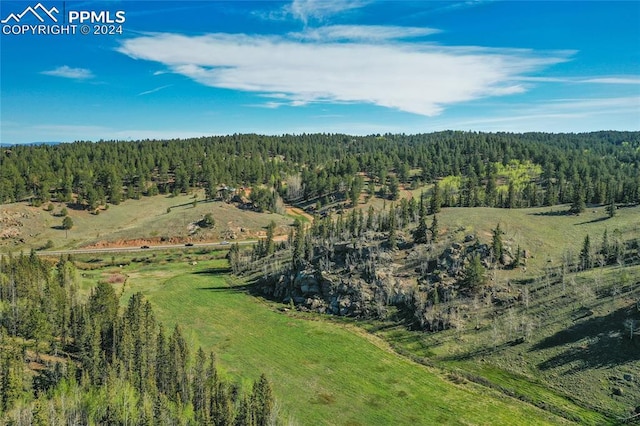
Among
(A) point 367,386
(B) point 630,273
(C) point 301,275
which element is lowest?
(A) point 367,386

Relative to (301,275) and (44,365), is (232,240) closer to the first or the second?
(301,275)

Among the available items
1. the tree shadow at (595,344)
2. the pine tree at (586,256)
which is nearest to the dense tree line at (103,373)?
the tree shadow at (595,344)


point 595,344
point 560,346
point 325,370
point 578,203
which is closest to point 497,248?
point 560,346

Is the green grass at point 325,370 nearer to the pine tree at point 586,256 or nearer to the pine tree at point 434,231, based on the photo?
the pine tree at point 434,231

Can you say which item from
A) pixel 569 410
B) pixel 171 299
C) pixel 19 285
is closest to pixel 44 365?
pixel 19 285

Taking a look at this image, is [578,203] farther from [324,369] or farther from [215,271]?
[215,271]

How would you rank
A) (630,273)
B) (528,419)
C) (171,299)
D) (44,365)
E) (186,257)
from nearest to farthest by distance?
(528,419), (44,365), (630,273), (171,299), (186,257)
